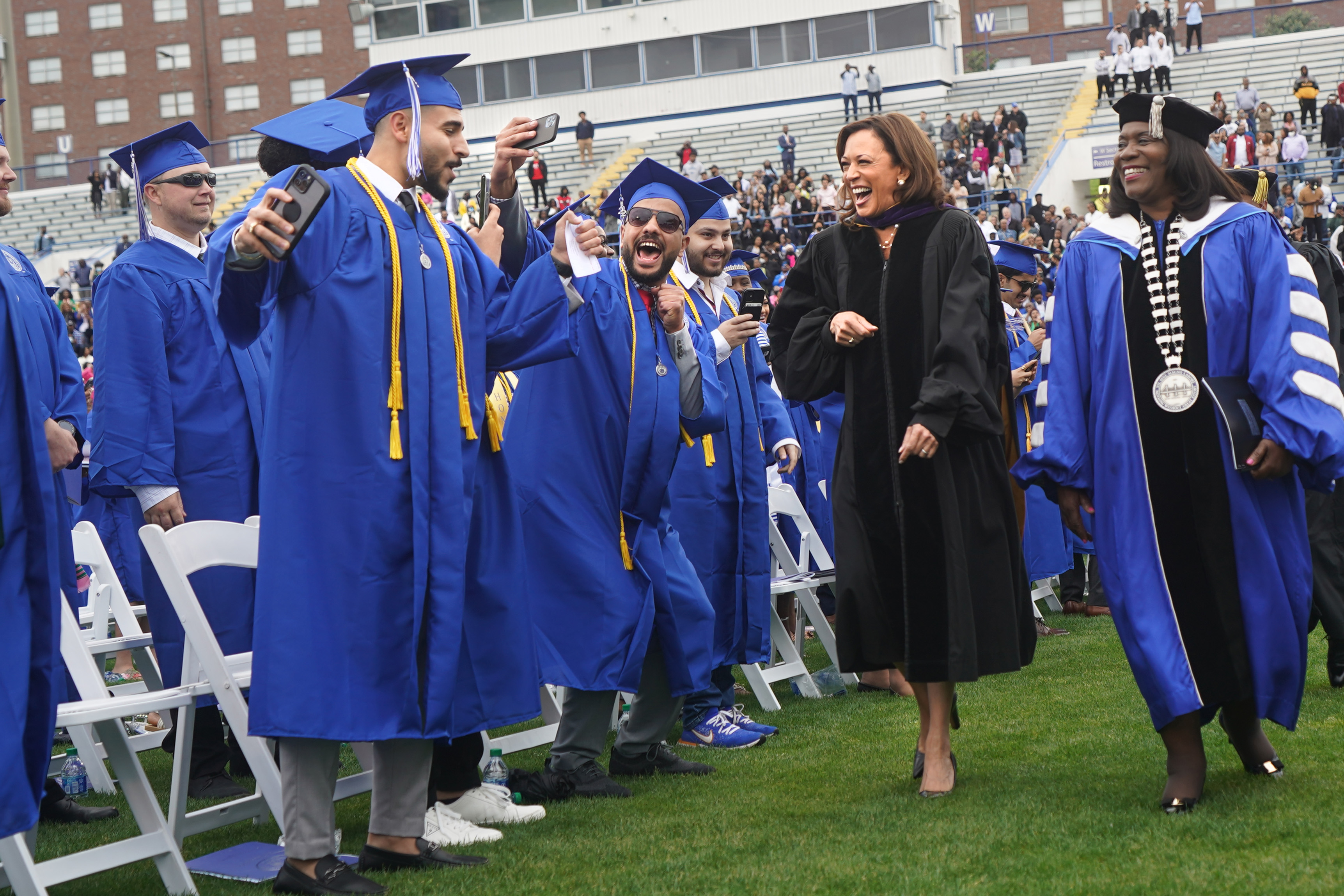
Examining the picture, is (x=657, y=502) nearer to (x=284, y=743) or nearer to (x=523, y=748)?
(x=523, y=748)

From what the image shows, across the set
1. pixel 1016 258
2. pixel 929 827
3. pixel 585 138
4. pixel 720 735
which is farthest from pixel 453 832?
pixel 585 138

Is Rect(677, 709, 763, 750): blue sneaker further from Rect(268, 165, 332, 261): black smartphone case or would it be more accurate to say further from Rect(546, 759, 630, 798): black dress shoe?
Rect(268, 165, 332, 261): black smartphone case

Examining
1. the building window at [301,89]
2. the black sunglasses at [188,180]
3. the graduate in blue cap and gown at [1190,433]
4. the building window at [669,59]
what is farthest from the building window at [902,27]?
the graduate in blue cap and gown at [1190,433]

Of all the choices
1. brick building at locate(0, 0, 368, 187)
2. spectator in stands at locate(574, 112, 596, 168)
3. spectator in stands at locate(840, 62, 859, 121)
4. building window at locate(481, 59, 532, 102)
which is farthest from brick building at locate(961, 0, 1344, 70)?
brick building at locate(0, 0, 368, 187)

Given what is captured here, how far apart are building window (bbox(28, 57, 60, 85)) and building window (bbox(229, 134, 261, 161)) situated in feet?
42.1

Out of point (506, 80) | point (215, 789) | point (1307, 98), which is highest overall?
point (506, 80)

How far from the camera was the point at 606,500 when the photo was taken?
200 inches

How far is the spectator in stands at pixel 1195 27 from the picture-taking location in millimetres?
36344

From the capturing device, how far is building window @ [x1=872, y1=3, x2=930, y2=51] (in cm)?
3959

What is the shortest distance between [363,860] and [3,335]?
167cm

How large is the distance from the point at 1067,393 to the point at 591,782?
6.72ft

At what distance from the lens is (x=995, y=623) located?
14.8 feet

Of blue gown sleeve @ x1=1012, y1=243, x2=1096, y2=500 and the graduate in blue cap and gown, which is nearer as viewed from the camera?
the graduate in blue cap and gown

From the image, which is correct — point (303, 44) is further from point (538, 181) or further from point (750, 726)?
point (750, 726)
